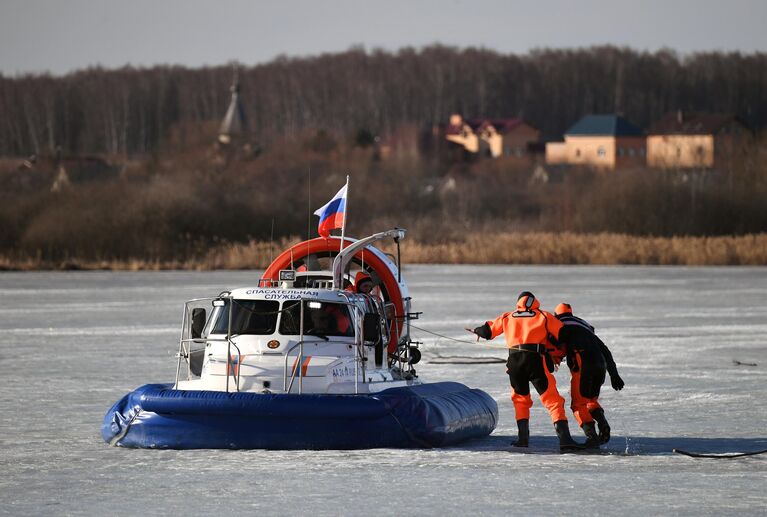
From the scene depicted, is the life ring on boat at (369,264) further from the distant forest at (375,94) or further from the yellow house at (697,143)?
the distant forest at (375,94)

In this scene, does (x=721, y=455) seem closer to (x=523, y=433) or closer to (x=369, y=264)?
(x=523, y=433)

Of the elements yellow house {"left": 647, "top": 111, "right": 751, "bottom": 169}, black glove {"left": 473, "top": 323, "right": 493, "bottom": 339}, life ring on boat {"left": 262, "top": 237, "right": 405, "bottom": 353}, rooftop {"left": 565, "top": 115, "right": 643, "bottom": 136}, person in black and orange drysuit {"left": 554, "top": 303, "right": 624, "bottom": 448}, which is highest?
rooftop {"left": 565, "top": 115, "right": 643, "bottom": 136}

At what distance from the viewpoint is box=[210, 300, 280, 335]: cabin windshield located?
12883 mm

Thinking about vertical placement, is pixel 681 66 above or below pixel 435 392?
above

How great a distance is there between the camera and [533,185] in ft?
284

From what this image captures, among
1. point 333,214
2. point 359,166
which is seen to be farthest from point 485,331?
point 359,166

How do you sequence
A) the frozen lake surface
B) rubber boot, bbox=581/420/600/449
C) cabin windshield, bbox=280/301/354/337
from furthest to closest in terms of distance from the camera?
1. cabin windshield, bbox=280/301/354/337
2. rubber boot, bbox=581/420/600/449
3. the frozen lake surface

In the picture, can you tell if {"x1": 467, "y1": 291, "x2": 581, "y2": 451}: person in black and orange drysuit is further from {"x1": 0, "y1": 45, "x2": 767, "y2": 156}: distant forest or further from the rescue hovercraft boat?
{"x1": 0, "y1": 45, "x2": 767, "y2": 156}: distant forest

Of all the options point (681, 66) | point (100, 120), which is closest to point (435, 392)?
point (100, 120)

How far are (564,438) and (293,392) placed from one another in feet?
7.76

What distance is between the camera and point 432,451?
40.3 ft

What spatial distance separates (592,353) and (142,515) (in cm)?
446

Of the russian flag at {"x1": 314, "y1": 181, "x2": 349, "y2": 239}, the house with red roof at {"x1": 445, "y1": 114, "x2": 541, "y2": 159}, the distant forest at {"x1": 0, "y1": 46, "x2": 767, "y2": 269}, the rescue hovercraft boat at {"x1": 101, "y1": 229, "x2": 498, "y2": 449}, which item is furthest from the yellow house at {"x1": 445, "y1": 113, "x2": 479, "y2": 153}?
the rescue hovercraft boat at {"x1": 101, "y1": 229, "x2": 498, "y2": 449}

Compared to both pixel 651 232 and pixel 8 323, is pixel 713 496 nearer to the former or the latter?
pixel 8 323
